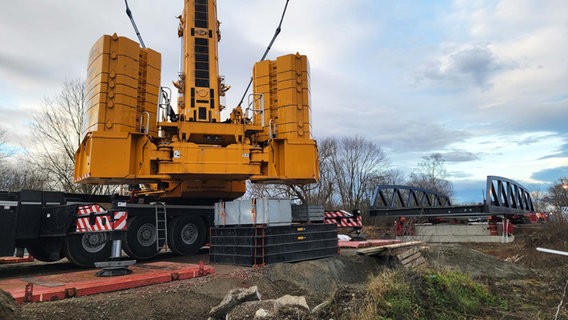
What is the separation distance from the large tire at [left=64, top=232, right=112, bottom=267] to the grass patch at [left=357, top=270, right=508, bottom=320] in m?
6.69

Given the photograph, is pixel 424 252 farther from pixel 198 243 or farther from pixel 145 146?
pixel 145 146

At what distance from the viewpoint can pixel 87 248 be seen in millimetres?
9922

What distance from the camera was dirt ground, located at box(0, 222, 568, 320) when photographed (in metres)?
6.05

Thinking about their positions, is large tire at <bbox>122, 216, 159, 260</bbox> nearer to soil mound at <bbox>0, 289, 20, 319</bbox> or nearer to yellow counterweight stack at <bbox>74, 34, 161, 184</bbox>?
yellow counterweight stack at <bbox>74, 34, 161, 184</bbox>

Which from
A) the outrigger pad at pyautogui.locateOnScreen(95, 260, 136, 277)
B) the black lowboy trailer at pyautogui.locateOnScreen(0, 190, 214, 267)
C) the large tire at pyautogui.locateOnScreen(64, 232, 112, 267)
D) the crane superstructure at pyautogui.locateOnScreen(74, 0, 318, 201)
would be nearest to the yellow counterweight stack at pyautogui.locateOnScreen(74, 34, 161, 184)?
the crane superstructure at pyautogui.locateOnScreen(74, 0, 318, 201)

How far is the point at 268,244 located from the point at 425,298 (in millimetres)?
4072

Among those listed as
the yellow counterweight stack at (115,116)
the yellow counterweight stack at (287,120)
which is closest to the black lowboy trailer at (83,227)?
the yellow counterweight stack at (115,116)

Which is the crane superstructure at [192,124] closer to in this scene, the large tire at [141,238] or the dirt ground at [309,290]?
the large tire at [141,238]

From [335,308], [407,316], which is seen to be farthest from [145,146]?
[407,316]

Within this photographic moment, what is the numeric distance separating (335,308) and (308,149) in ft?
19.4

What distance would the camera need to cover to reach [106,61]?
1020 cm

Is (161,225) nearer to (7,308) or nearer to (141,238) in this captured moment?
(141,238)

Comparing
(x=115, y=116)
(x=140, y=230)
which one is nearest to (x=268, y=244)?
(x=140, y=230)

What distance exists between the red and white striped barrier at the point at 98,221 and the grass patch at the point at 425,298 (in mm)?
5320
